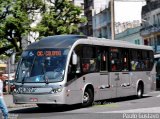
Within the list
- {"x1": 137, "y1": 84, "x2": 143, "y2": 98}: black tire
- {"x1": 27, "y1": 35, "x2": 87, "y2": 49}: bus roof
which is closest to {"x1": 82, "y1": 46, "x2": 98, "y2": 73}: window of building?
{"x1": 27, "y1": 35, "x2": 87, "y2": 49}: bus roof

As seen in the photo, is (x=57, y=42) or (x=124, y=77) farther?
(x=124, y=77)

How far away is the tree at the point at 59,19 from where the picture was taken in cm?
4384

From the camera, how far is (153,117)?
1602cm

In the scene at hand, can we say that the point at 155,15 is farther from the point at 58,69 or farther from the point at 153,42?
the point at 58,69

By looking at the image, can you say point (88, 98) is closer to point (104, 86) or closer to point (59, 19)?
point (104, 86)

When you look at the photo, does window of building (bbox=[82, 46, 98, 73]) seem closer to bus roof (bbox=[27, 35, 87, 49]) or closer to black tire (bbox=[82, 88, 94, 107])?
bus roof (bbox=[27, 35, 87, 49])

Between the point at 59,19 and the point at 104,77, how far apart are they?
22.6m

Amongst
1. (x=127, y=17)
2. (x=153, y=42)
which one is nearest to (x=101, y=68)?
(x=153, y=42)

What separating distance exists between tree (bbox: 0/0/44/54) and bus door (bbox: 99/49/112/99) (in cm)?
1862

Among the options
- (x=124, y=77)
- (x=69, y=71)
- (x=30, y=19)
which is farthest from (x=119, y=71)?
(x=30, y=19)

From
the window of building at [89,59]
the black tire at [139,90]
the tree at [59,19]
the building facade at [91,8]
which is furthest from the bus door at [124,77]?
the building facade at [91,8]

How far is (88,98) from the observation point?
21.8 metres

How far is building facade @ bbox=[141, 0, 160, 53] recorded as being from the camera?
6003 centimetres

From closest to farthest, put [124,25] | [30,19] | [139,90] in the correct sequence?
[139,90]
[30,19]
[124,25]
